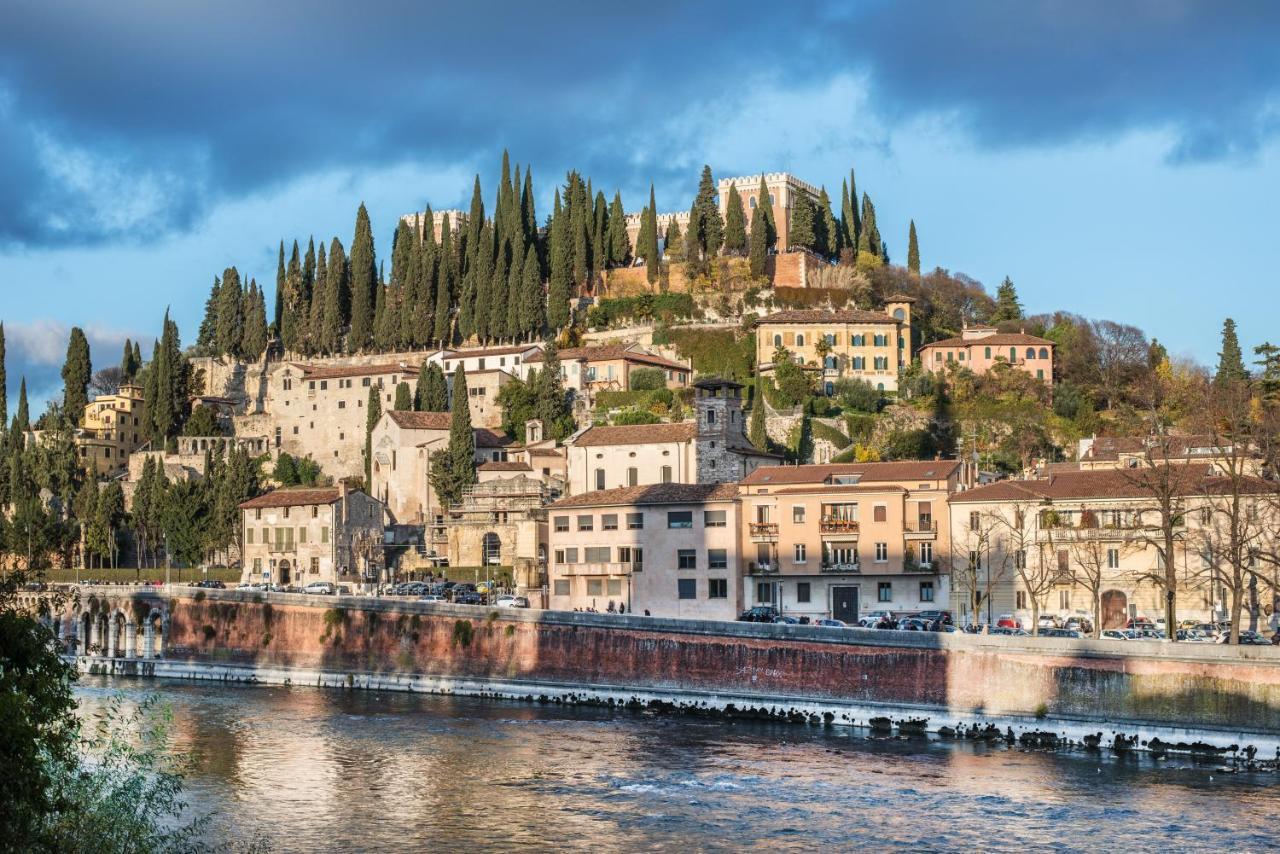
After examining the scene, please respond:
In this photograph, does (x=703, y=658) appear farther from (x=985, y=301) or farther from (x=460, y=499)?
(x=985, y=301)

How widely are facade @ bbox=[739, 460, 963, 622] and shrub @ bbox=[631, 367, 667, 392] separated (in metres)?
32.5

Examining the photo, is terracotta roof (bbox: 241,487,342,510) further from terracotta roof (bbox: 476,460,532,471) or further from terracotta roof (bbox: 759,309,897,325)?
terracotta roof (bbox: 759,309,897,325)

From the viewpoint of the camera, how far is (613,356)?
334ft

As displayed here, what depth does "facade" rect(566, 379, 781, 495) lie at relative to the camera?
81500 millimetres

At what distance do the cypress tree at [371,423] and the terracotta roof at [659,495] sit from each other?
29.0m

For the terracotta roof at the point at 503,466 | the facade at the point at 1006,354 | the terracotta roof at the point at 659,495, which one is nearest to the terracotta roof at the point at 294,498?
the terracotta roof at the point at 503,466

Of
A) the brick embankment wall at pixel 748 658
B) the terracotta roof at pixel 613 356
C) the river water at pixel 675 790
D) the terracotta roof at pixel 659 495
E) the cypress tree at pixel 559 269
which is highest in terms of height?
the cypress tree at pixel 559 269

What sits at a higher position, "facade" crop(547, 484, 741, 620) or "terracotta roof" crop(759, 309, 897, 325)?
"terracotta roof" crop(759, 309, 897, 325)

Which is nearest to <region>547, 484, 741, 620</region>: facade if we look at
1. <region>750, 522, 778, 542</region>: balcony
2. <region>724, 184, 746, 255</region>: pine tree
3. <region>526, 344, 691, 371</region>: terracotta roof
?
<region>750, 522, 778, 542</region>: balcony

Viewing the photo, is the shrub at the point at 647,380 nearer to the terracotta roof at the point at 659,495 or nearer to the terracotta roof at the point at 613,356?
the terracotta roof at the point at 613,356

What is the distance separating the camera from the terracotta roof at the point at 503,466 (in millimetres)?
92688


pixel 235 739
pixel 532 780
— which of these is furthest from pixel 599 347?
pixel 532 780

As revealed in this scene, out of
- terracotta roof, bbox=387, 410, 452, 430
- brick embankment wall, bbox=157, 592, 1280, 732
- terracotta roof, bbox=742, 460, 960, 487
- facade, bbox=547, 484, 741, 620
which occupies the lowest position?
brick embankment wall, bbox=157, 592, 1280, 732

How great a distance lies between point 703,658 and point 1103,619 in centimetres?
1831
